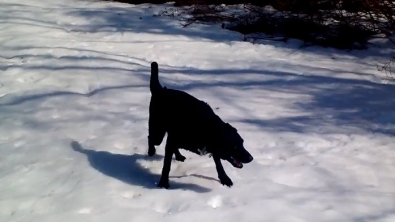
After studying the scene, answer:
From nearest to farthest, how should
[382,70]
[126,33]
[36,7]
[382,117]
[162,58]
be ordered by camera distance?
[382,117] < [382,70] < [162,58] < [126,33] < [36,7]

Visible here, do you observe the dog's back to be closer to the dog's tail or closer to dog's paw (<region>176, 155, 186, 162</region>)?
the dog's tail

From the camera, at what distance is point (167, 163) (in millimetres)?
4031

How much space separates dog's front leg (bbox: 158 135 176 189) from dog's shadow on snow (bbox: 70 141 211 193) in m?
0.07

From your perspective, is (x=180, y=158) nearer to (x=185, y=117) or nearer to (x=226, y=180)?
(x=226, y=180)

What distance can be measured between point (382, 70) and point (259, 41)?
2.32 metres

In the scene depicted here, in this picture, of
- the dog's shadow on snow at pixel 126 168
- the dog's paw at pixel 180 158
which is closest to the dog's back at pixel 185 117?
the dog's shadow on snow at pixel 126 168

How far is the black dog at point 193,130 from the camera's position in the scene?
3781mm

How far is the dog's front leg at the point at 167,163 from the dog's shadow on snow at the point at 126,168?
0.07m

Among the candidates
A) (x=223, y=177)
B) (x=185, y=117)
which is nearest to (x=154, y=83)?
(x=185, y=117)

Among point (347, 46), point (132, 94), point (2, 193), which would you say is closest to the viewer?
point (2, 193)

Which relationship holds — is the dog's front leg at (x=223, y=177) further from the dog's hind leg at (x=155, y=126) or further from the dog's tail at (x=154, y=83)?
the dog's tail at (x=154, y=83)

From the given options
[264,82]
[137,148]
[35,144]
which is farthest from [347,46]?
[35,144]

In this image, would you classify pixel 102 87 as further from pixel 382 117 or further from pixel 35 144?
pixel 382 117

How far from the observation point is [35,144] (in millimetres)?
4949
